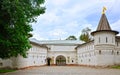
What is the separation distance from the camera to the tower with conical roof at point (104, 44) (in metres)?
48.4

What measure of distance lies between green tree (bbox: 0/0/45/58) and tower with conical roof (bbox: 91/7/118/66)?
80.3ft

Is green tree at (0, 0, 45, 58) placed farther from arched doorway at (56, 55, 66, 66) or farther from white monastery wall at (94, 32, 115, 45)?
arched doorway at (56, 55, 66, 66)

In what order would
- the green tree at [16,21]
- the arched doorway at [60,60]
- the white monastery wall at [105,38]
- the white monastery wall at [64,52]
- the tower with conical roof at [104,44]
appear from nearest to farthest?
the green tree at [16,21], the tower with conical roof at [104,44], the white monastery wall at [105,38], the white monastery wall at [64,52], the arched doorway at [60,60]

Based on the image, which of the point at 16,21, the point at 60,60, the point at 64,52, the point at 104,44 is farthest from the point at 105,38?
the point at 60,60

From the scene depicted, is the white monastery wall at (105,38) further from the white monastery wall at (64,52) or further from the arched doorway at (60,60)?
the arched doorway at (60,60)

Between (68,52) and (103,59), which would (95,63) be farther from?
(68,52)

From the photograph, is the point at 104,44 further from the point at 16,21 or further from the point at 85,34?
the point at 85,34

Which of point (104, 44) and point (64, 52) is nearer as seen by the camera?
point (104, 44)

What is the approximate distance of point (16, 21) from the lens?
2264 cm

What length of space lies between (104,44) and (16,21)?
Result: 29.3m

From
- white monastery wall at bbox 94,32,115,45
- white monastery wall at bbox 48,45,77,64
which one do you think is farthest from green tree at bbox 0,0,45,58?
white monastery wall at bbox 48,45,77,64

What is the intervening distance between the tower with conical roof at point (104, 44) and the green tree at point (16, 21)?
24485 millimetres

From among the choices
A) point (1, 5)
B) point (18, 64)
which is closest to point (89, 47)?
point (18, 64)

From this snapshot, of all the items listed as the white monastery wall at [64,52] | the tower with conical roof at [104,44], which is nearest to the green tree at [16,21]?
the tower with conical roof at [104,44]
